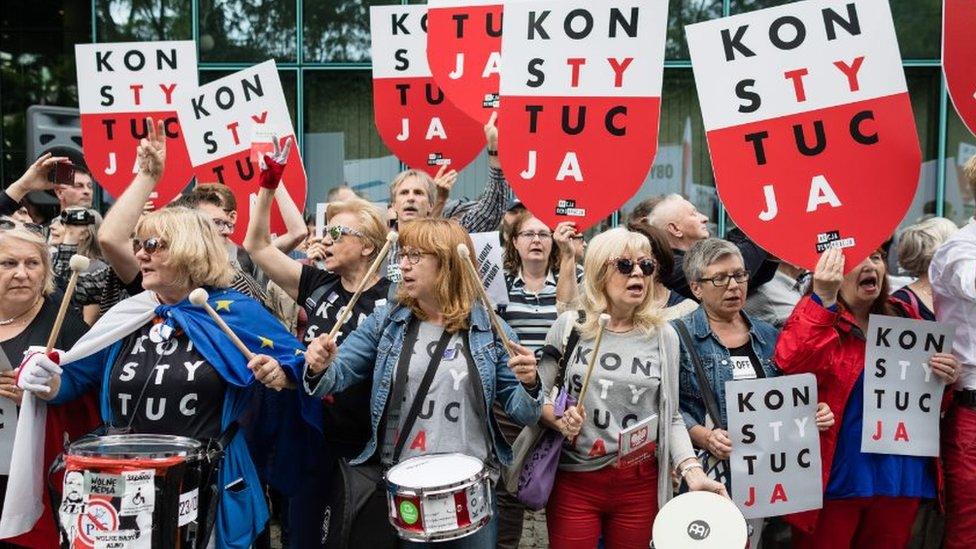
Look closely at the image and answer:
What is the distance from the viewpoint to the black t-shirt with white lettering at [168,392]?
450cm

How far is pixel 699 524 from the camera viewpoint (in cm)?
436

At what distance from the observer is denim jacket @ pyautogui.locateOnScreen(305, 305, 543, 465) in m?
4.56

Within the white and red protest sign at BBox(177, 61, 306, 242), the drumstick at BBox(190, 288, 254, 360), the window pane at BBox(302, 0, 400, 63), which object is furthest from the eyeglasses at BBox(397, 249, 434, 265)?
the window pane at BBox(302, 0, 400, 63)

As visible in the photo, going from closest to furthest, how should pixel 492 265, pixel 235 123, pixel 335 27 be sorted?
pixel 492 265 → pixel 235 123 → pixel 335 27

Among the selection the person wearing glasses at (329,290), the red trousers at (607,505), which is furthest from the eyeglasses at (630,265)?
the person wearing glasses at (329,290)

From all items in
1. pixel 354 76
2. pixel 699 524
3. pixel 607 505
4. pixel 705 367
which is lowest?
pixel 607 505

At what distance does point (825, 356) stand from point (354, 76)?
944cm

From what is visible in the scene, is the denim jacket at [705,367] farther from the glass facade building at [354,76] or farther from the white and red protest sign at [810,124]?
the glass facade building at [354,76]

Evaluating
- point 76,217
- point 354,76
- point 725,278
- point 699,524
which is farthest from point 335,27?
point 699,524

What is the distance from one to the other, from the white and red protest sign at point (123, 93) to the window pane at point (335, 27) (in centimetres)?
609

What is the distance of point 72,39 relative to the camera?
46.4 ft

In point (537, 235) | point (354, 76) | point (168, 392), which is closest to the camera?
point (168, 392)

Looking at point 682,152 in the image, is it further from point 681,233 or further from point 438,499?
point 438,499

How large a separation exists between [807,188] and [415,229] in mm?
1686
